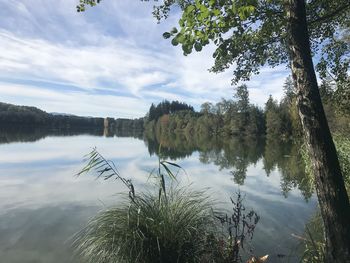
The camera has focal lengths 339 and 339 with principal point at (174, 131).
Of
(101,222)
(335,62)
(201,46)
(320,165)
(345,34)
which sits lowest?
(101,222)

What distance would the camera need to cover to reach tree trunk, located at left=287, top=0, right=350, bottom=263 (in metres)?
3.48

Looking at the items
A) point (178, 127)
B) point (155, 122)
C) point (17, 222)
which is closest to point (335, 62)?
point (17, 222)

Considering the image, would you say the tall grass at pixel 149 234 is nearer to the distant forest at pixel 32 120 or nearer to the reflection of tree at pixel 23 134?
the reflection of tree at pixel 23 134

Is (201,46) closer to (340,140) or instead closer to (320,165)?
(320,165)

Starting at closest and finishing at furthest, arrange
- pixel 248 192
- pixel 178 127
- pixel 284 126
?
pixel 248 192 < pixel 284 126 < pixel 178 127

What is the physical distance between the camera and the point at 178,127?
129750mm

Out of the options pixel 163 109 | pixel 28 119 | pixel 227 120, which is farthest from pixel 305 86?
pixel 163 109

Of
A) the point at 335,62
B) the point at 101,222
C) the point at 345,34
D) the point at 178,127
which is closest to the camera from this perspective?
the point at 101,222

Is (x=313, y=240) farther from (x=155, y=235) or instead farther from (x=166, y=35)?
(x=166, y=35)

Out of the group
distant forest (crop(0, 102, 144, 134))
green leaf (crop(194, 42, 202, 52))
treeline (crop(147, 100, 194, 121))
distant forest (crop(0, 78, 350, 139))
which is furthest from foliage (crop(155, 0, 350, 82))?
treeline (crop(147, 100, 194, 121))

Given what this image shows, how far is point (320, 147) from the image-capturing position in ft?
11.7

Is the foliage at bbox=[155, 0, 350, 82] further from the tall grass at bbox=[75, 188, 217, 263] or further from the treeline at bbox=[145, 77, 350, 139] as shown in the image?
the treeline at bbox=[145, 77, 350, 139]

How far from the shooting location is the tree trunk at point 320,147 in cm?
348

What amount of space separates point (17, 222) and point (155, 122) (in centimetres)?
14988
